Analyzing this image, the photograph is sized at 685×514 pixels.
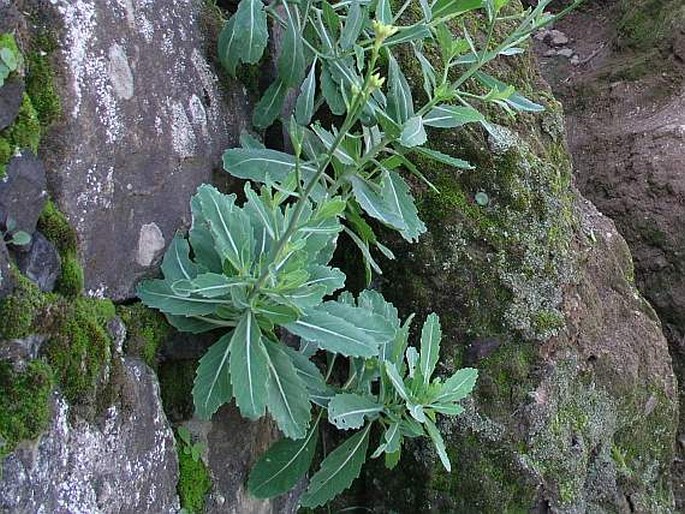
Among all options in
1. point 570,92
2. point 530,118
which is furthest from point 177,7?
point 570,92

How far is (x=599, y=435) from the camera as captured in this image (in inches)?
122

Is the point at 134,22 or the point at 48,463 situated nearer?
the point at 48,463

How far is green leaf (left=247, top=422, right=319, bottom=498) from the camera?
95.3 inches

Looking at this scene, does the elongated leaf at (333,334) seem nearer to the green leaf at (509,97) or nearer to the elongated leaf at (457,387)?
the elongated leaf at (457,387)

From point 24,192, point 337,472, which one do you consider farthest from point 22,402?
point 337,472

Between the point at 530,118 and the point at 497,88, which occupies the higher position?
the point at 497,88

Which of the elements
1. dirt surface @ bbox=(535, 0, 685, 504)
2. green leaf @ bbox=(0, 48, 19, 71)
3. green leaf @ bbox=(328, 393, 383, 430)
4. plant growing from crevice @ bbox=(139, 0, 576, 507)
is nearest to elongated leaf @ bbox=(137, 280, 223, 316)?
plant growing from crevice @ bbox=(139, 0, 576, 507)

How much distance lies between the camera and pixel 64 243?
76.7 inches

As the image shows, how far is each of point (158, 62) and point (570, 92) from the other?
3.84 m

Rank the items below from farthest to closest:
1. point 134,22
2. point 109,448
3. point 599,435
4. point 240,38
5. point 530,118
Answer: point 530,118 < point 599,435 < point 240,38 < point 134,22 < point 109,448

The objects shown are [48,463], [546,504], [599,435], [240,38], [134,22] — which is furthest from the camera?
[599,435]

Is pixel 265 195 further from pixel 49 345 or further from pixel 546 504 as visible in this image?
pixel 546 504

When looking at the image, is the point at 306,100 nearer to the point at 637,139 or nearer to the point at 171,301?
the point at 171,301

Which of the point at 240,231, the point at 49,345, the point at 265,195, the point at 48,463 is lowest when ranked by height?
the point at 48,463
